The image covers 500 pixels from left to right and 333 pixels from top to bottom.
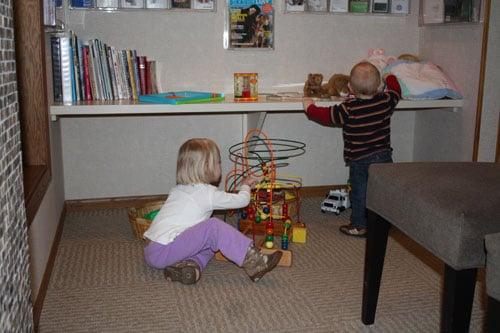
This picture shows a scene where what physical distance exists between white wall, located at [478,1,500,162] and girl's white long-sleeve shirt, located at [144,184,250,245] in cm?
132

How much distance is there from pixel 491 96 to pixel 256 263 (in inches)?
58.4

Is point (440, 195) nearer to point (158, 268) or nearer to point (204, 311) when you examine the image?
point (204, 311)

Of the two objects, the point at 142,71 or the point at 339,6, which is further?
the point at 339,6

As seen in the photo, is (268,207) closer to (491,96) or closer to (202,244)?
(202,244)

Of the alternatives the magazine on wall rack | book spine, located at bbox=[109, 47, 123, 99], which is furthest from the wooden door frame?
book spine, located at bbox=[109, 47, 123, 99]

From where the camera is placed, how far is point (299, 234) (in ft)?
8.48

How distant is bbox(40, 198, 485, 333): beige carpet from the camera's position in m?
1.84

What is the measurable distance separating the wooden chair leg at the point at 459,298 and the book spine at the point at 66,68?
201cm

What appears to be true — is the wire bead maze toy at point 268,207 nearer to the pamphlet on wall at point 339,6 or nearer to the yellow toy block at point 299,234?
the yellow toy block at point 299,234

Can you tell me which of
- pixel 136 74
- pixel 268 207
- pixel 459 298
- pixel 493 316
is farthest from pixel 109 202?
pixel 493 316

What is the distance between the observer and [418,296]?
2.04 m

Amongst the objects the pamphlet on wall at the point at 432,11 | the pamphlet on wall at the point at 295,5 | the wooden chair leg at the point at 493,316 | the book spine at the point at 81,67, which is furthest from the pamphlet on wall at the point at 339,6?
the wooden chair leg at the point at 493,316

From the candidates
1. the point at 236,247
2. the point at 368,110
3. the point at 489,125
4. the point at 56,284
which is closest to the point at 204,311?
the point at 236,247

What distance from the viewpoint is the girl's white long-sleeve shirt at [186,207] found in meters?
2.20
